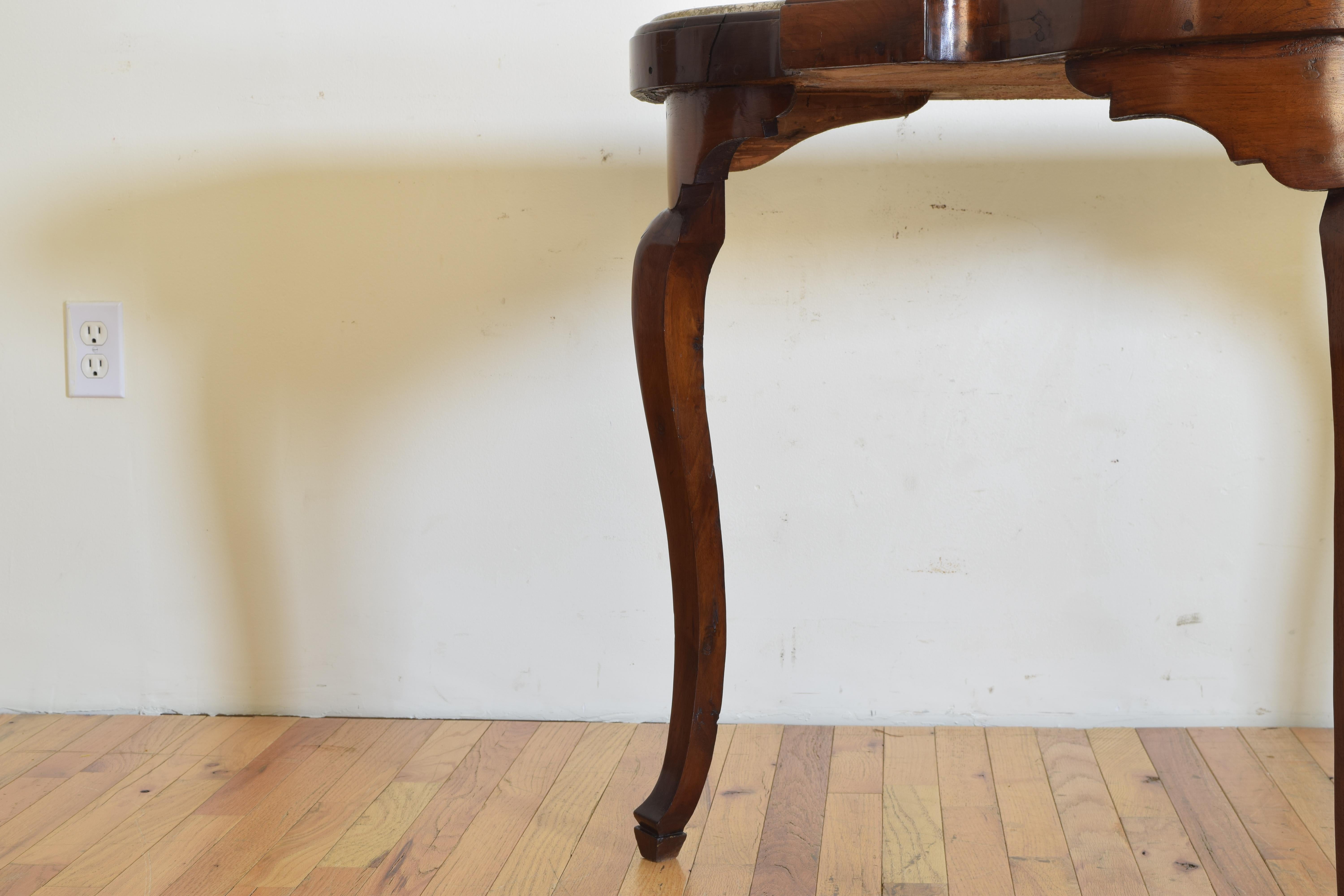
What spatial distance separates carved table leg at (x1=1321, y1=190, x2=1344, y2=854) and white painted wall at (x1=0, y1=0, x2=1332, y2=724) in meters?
0.55

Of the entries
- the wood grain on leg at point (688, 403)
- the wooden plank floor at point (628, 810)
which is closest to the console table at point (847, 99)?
the wood grain on leg at point (688, 403)

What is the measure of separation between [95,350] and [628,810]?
77cm

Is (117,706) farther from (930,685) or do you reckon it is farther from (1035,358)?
(1035,358)

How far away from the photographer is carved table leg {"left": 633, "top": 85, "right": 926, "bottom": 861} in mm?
803

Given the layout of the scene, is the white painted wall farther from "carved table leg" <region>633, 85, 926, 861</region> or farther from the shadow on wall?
"carved table leg" <region>633, 85, 926, 861</region>

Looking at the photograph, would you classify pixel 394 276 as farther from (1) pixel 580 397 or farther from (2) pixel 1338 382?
(2) pixel 1338 382

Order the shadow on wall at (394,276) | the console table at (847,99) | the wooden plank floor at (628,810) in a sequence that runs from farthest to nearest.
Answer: the shadow on wall at (394,276) < the wooden plank floor at (628,810) < the console table at (847,99)

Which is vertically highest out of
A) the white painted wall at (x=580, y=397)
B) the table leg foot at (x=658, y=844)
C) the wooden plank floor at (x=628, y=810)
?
the white painted wall at (x=580, y=397)

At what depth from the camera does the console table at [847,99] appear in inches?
23.7

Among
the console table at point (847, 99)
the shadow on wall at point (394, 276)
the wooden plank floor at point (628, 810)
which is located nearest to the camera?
the console table at point (847, 99)

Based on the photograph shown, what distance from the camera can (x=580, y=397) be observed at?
49.0 inches

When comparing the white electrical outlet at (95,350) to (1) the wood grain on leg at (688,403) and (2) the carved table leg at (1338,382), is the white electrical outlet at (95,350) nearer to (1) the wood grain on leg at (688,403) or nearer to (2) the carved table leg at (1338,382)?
(1) the wood grain on leg at (688,403)

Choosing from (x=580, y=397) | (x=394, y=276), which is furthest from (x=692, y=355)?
(x=394, y=276)

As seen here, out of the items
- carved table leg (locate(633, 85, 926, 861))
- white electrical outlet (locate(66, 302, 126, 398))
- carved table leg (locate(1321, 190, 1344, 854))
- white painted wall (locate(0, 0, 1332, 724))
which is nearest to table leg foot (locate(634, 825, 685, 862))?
carved table leg (locate(633, 85, 926, 861))
